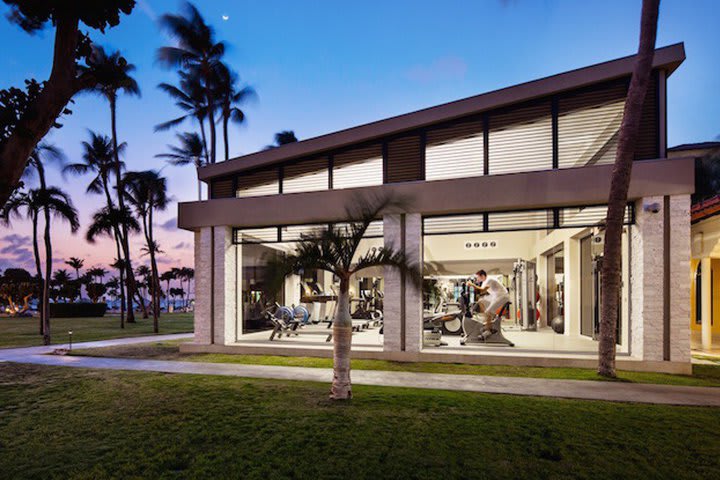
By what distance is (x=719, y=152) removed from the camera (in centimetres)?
2875

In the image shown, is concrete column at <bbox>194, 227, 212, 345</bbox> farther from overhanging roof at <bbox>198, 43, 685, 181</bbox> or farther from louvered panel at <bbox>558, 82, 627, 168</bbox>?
louvered panel at <bbox>558, 82, 627, 168</bbox>

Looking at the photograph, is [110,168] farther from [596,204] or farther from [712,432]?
[712,432]

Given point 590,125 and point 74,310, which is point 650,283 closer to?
point 590,125

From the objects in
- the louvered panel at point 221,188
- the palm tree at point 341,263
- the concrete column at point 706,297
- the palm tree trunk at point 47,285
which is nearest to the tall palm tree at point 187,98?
the palm tree trunk at point 47,285

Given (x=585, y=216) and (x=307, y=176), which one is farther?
(x=307, y=176)

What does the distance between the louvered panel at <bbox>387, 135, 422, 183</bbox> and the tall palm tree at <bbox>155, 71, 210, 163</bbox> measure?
63.9ft

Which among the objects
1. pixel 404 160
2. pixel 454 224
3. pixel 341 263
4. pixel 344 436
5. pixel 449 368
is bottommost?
pixel 449 368

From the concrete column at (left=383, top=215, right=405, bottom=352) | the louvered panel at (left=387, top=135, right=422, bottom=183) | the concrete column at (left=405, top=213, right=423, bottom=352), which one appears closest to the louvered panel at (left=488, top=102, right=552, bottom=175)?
the louvered panel at (left=387, top=135, right=422, bottom=183)

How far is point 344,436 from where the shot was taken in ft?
17.1

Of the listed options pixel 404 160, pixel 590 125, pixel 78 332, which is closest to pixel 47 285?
pixel 78 332

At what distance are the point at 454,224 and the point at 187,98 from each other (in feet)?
73.1

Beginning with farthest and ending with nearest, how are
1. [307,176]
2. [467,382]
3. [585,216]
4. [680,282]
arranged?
1. [307,176]
2. [585,216]
3. [680,282]
4. [467,382]

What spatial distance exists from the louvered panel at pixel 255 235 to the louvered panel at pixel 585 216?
776cm

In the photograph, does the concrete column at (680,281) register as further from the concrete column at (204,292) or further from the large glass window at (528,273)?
the concrete column at (204,292)
